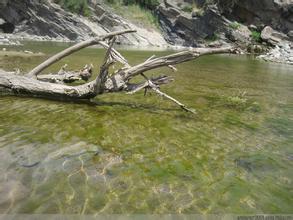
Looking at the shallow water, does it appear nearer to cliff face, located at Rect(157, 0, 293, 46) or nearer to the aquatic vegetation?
the aquatic vegetation

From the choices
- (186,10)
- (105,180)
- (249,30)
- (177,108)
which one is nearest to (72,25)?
(186,10)

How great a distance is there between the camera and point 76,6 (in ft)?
230

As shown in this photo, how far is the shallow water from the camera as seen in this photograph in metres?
5.70

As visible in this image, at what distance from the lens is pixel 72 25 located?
219 ft

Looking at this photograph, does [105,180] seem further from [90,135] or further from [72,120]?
[72,120]

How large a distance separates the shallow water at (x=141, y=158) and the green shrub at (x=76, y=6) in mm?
62680

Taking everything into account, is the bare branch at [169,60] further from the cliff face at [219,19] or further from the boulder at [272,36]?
the cliff face at [219,19]

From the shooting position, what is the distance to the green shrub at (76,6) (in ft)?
228

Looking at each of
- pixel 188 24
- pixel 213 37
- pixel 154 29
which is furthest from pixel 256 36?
pixel 154 29

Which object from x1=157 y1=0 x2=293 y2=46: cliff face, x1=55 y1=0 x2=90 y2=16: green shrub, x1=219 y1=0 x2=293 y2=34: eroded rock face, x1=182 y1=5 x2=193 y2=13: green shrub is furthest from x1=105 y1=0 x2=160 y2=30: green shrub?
x1=219 y1=0 x2=293 y2=34: eroded rock face

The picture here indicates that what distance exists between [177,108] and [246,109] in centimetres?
272

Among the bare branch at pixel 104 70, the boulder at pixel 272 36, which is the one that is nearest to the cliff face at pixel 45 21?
the boulder at pixel 272 36

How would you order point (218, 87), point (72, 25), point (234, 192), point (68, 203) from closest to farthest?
point (68, 203) → point (234, 192) → point (218, 87) → point (72, 25)

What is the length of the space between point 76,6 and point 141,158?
2688 inches
